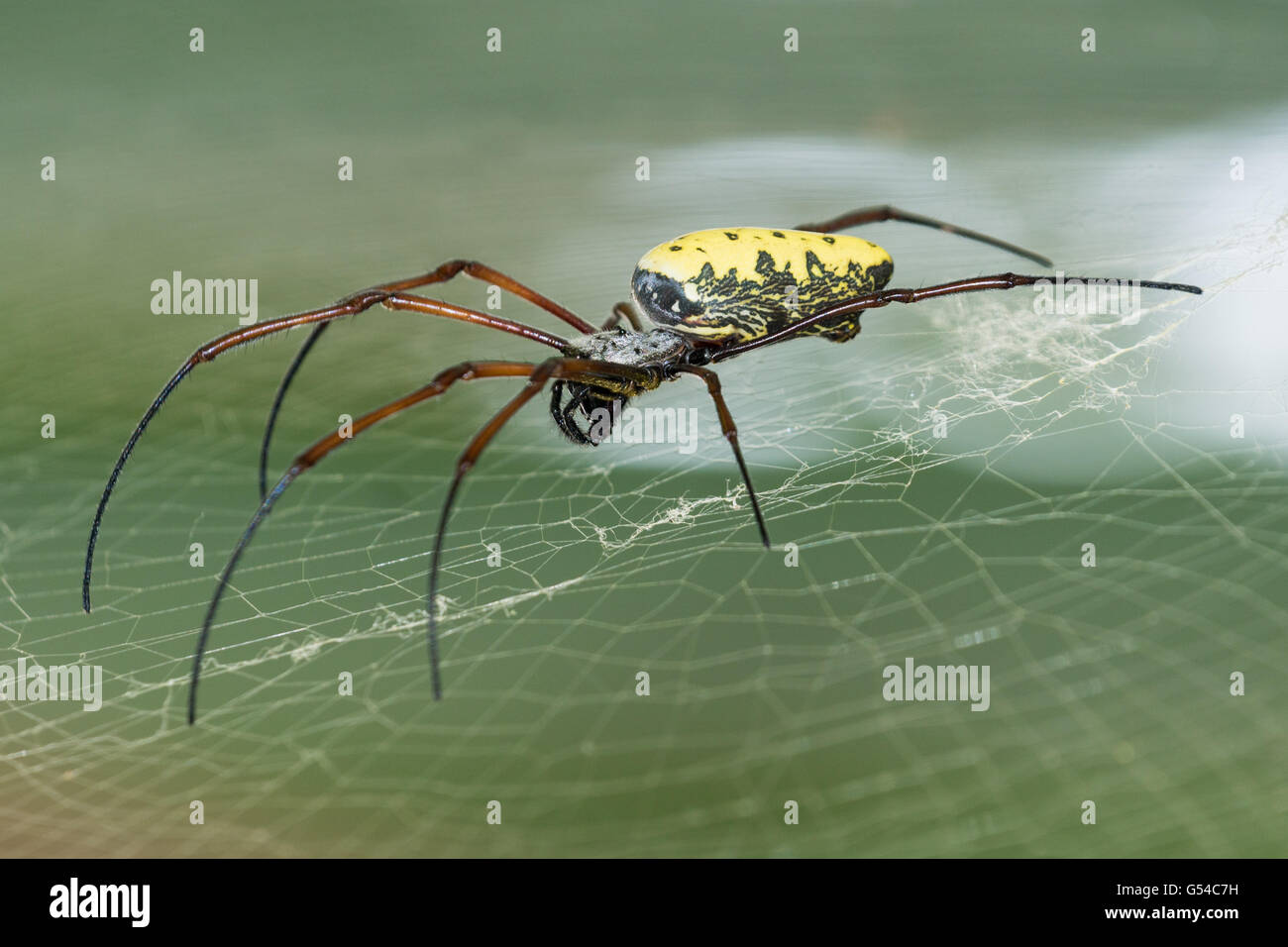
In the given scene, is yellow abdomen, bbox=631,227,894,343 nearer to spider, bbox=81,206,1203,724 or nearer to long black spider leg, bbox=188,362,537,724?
spider, bbox=81,206,1203,724

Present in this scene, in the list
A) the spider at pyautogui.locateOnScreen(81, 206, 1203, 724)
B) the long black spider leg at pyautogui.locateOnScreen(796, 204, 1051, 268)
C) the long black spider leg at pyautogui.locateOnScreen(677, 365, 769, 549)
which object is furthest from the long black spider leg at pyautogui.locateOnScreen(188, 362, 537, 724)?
the long black spider leg at pyautogui.locateOnScreen(796, 204, 1051, 268)

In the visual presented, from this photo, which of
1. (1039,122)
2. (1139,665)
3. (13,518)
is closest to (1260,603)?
(1139,665)

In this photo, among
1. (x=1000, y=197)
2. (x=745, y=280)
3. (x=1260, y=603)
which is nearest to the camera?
(x=1260, y=603)

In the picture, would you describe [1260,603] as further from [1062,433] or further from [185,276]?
[185,276]


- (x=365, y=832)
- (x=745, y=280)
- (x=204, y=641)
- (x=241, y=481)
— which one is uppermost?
(x=745, y=280)

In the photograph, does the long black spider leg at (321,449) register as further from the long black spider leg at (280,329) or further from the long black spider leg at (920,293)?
the long black spider leg at (920,293)

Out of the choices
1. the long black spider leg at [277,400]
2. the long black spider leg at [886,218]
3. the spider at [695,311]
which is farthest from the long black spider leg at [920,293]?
the long black spider leg at [277,400]

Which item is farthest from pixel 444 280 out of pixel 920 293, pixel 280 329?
pixel 920 293
